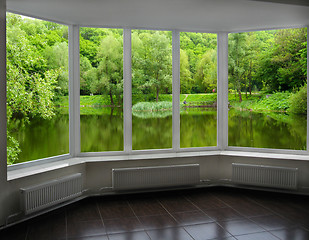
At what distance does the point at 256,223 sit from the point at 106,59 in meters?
3.44

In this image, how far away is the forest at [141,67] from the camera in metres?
4.68

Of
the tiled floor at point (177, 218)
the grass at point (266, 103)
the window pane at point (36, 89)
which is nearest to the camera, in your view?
the tiled floor at point (177, 218)

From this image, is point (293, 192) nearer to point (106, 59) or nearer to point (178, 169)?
point (178, 169)

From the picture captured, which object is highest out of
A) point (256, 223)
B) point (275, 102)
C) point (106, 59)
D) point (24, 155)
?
point (106, 59)

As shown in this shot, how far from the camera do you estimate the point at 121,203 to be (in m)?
4.84

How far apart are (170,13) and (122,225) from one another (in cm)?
300

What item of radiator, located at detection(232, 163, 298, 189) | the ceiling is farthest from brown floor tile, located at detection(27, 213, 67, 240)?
radiator, located at detection(232, 163, 298, 189)

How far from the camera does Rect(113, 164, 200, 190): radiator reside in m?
5.11

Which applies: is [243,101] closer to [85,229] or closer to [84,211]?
[84,211]

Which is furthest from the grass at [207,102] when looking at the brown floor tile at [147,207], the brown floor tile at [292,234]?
the brown floor tile at [292,234]

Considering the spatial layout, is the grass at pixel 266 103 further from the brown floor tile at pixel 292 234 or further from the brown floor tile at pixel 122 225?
the brown floor tile at pixel 122 225

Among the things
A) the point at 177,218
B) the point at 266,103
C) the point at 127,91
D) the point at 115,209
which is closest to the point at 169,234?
the point at 177,218

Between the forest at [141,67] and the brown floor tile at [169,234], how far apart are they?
2320mm

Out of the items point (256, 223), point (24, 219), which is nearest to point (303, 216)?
point (256, 223)
